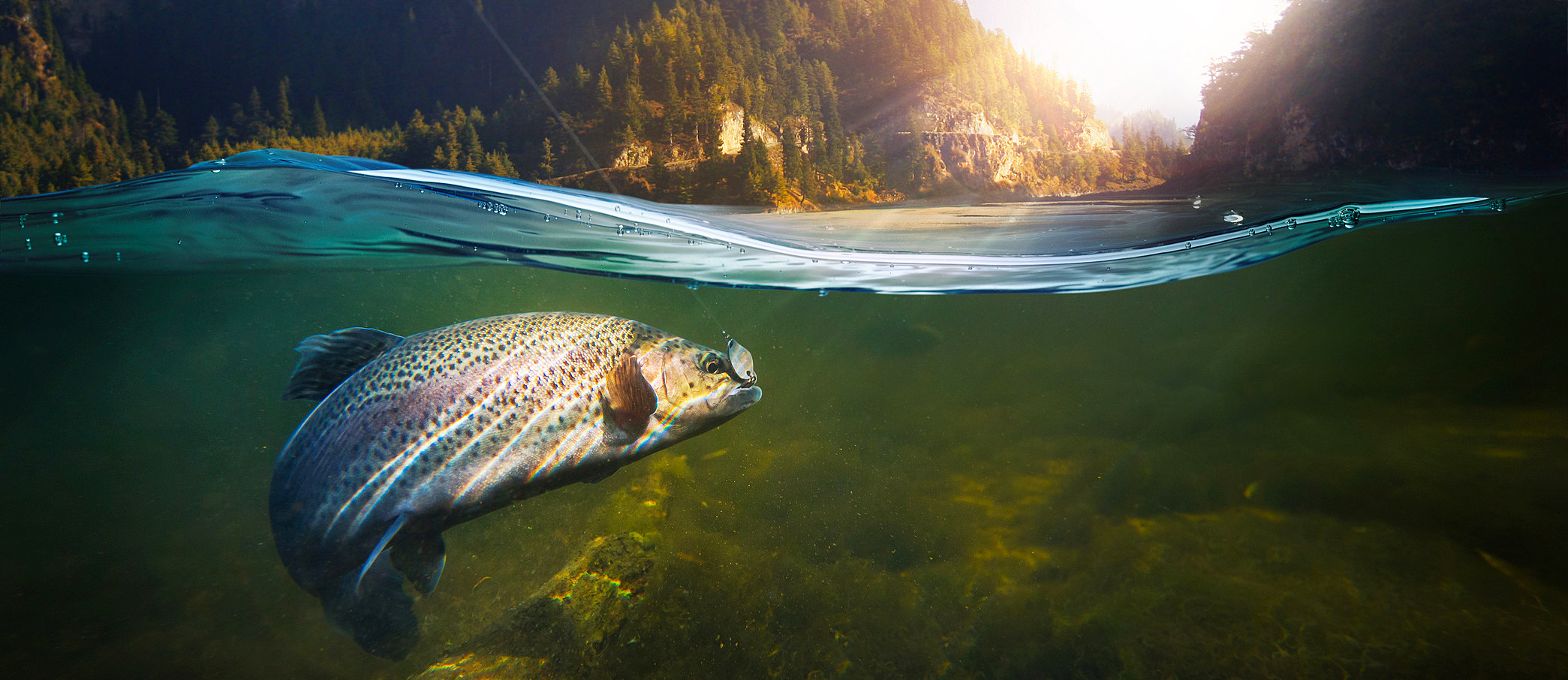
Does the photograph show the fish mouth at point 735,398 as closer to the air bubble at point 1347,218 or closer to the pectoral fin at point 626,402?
the pectoral fin at point 626,402

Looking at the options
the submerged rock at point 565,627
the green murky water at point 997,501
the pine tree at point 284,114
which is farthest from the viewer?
the pine tree at point 284,114

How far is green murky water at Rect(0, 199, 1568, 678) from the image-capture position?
180 inches

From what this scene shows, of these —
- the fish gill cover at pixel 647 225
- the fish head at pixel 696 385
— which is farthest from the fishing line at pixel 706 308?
Result: the fish head at pixel 696 385

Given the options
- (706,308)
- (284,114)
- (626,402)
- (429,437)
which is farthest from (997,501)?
(284,114)

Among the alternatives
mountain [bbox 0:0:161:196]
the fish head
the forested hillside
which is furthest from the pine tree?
the fish head

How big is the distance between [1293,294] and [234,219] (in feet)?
67.5

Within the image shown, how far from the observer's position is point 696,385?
11.8 feet

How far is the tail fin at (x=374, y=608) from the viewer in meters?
3.21

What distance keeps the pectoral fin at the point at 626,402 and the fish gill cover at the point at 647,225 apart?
4070mm

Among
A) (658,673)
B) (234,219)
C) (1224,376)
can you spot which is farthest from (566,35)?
(1224,376)

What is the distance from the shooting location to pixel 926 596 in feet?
16.9

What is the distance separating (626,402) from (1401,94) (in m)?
11.3

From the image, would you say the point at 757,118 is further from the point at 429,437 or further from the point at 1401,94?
the point at 1401,94

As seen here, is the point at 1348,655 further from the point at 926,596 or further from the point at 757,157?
the point at 757,157
